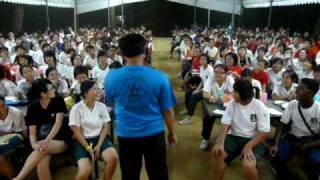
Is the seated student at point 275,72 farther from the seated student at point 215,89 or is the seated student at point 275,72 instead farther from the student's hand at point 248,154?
the student's hand at point 248,154

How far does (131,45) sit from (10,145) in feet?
6.41

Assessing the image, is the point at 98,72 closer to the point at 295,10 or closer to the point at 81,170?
the point at 81,170

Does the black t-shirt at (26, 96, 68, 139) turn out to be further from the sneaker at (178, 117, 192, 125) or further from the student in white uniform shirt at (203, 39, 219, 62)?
the student in white uniform shirt at (203, 39, 219, 62)

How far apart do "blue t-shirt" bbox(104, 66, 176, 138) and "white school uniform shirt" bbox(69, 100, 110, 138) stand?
3.22 ft

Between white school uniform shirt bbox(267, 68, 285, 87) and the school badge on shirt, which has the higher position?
white school uniform shirt bbox(267, 68, 285, 87)

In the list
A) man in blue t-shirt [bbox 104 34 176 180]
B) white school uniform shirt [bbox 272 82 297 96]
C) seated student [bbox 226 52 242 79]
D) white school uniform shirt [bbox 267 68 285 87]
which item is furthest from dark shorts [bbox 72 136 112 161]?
white school uniform shirt [bbox 267 68 285 87]

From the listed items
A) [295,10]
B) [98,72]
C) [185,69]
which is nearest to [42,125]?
[98,72]

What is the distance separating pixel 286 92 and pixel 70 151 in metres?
3.07

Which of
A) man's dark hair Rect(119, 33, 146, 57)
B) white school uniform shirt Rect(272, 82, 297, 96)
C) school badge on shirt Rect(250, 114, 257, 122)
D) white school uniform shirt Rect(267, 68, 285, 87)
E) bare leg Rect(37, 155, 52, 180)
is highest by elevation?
man's dark hair Rect(119, 33, 146, 57)

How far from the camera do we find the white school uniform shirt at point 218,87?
4429mm

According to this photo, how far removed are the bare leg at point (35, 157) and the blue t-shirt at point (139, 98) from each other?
48.0 inches

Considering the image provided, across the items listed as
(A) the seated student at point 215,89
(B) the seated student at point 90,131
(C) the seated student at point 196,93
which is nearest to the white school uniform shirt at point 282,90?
(A) the seated student at point 215,89

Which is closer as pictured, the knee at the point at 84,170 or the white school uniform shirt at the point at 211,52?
the knee at the point at 84,170

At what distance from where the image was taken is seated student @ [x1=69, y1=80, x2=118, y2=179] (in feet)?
10.0
